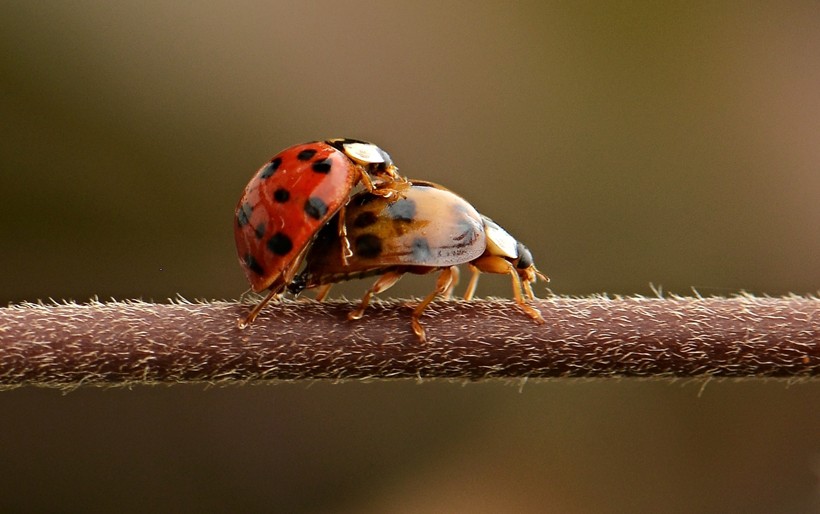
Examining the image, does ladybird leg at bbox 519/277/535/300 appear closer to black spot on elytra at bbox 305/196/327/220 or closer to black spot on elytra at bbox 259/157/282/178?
black spot on elytra at bbox 305/196/327/220

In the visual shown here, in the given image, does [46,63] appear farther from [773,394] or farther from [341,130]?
[773,394]

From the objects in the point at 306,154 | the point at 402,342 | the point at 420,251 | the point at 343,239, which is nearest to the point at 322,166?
the point at 306,154

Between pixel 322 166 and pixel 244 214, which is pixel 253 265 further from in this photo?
pixel 322 166

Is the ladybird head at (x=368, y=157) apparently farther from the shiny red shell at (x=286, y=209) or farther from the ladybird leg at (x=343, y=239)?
the ladybird leg at (x=343, y=239)

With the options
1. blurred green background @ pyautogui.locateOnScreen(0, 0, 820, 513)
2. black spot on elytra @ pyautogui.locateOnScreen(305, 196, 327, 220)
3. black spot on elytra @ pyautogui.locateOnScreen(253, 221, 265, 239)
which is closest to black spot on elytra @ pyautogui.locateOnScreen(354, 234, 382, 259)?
black spot on elytra @ pyautogui.locateOnScreen(305, 196, 327, 220)

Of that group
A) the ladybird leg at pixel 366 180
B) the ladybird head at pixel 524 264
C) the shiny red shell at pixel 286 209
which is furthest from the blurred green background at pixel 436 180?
the shiny red shell at pixel 286 209

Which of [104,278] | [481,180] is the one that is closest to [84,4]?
[104,278]
